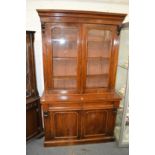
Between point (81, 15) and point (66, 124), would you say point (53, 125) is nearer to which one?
point (66, 124)

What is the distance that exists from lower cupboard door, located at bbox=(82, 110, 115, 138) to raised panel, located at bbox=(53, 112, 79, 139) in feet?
0.44

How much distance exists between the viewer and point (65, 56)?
6.82ft

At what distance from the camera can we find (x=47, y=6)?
7.17 ft

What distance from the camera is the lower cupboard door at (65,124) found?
2070mm

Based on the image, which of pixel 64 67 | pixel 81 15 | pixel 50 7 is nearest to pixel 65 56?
pixel 64 67

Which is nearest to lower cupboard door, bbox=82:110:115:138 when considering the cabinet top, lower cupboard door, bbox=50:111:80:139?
lower cupboard door, bbox=50:111:80:139

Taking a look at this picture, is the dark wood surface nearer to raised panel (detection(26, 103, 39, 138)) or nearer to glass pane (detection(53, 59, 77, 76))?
raised panel (detection(26, 103, 39, 138))

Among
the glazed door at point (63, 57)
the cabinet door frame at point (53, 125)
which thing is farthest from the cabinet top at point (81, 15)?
the cabinet door frame at point (53, 125)

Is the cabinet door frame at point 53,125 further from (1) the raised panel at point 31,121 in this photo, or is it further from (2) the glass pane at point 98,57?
(2) the glass pane at point 98,57

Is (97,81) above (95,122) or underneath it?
above

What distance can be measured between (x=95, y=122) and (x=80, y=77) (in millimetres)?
731

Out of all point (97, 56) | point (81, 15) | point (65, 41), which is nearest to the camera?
point (81, 15)
